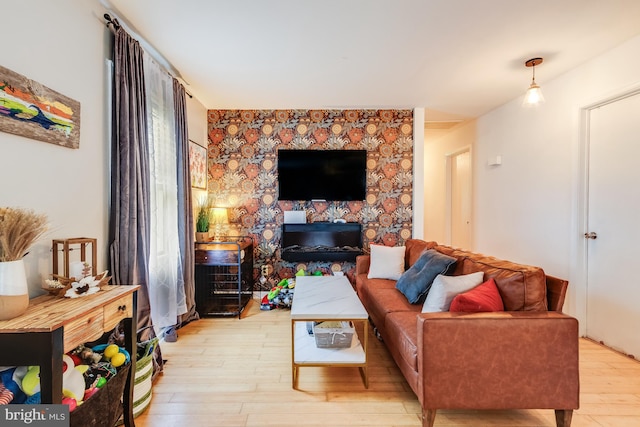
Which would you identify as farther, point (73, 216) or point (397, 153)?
point (397, 153)

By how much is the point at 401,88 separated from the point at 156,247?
2999mm

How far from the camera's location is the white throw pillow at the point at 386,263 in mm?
3166

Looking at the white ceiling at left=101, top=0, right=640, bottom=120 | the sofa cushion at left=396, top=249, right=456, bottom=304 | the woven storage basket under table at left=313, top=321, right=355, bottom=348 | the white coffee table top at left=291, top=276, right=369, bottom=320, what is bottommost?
the woven storage basket under table at left=313, top=321, right=355, bottom=348

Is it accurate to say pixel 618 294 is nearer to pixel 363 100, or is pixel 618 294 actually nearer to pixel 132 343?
pixel 363 100

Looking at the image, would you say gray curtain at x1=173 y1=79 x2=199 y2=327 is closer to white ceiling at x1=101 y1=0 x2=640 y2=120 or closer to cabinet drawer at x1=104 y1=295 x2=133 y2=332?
white ceiling at x1=101 y1=0 x2=640 y2=120

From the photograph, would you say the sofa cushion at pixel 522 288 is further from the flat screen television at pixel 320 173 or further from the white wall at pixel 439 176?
the white wall at pixel 439 176

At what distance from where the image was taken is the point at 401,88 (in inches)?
130

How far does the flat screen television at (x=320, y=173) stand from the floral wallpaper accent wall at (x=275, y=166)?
119 mm

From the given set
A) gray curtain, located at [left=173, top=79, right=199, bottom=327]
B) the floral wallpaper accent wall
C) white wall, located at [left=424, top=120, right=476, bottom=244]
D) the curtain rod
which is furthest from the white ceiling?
white wall, located at [left=424, top=120, right=476, bottom=244]

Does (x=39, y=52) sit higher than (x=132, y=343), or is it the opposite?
(x=39, y=52)

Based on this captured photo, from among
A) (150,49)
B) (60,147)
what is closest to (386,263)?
(60,147)

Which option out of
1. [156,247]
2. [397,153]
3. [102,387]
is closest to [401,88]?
[397,153]

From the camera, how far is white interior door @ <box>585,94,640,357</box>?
7.82 feet

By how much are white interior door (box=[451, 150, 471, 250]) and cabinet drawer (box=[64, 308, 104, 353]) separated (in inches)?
191
